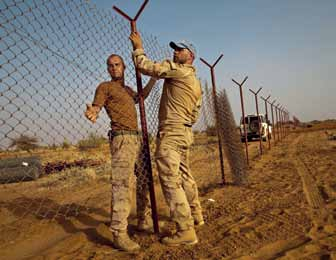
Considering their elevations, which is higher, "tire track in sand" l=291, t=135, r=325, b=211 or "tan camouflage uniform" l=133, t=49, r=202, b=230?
"tan camouflage uniform" l=133, t=49, r=202, b=230

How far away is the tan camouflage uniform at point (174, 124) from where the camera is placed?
10.2 ft

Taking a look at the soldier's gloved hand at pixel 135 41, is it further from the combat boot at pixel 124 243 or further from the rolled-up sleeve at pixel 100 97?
the combat boot at pixel 124 243

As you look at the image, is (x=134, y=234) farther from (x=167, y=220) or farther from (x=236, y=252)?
(x=236, y=252)

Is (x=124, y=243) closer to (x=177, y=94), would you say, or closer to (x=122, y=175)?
(x=122, y=175)

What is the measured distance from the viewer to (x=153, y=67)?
3025mm

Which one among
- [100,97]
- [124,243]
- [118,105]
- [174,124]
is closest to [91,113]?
[100,97]

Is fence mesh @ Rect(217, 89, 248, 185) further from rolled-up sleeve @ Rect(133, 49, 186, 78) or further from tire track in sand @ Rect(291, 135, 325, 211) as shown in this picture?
rolled-up sleeve @ Rect(133, 49, 186, 78)

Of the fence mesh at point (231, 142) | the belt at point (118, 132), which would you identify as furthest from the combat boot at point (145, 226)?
the fence mesh at point (231, 142)

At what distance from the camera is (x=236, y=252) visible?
2.86 m

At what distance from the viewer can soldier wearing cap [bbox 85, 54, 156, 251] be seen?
3.11m

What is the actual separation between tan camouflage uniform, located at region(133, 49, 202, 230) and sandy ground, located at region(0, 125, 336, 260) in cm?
49

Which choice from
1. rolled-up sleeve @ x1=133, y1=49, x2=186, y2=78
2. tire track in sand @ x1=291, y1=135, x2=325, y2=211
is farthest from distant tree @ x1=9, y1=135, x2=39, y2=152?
tire track in sand @ x1=291, y1=135, x2=325, y2=211

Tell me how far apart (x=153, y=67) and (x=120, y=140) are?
2.87ft

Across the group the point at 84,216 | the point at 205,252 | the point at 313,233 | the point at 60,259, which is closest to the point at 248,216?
the point at 313,233
